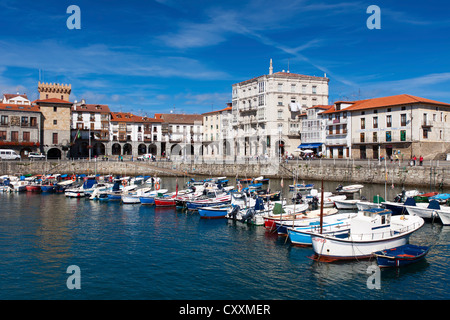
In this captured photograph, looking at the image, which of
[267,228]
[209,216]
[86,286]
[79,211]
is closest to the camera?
[86,286]

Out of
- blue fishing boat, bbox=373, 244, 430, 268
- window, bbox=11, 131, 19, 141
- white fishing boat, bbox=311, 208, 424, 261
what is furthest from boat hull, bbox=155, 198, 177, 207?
window, bbox=11, 131, 19, 141

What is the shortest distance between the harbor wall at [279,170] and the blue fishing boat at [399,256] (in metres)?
27.5

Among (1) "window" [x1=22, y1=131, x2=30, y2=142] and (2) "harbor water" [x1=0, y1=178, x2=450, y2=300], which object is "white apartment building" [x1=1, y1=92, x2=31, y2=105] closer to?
(1) "window" [x1=22, y1=131, x2=30, y2=142]

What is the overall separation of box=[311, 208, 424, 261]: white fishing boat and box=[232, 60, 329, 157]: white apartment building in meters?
61.0

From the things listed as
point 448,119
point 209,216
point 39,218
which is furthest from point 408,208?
point 448,119

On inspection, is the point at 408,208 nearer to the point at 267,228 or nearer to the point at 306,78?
the point at 267,228

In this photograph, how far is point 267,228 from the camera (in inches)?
1201

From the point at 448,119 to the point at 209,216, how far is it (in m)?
54.2

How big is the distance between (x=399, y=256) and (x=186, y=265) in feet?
41.7

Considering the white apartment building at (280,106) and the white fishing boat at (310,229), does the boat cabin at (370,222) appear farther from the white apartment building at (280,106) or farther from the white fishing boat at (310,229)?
the white apartment building at (280,106)

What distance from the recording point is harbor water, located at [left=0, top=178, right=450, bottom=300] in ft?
60.3

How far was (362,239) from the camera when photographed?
2286 centimetres

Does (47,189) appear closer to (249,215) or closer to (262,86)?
(249,215)

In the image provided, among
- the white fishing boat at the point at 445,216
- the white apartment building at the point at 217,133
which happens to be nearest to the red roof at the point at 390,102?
the white fishing boat at the point at 445,216
